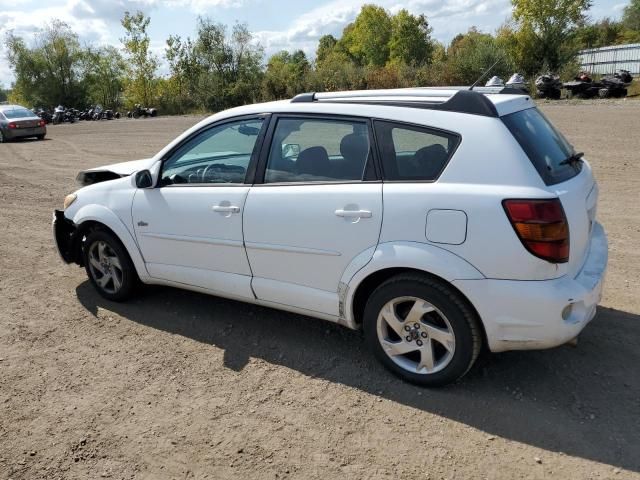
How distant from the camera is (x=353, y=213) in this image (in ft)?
10.8

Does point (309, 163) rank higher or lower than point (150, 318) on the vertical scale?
higher

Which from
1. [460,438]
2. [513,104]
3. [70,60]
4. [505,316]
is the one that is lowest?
[460,438]

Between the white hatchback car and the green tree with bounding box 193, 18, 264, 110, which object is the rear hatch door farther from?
the green tree with bounding box 193, 18, 264, 110

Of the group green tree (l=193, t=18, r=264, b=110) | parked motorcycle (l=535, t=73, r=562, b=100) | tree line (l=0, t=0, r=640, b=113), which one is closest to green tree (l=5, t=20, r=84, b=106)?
tree line (l=0, t=0, r=640, b=113)

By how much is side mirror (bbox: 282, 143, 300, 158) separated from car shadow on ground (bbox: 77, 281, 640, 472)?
142cm

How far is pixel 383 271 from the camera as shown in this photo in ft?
10.9

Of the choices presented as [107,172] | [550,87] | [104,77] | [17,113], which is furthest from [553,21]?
[104,77]

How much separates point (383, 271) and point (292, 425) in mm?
1074

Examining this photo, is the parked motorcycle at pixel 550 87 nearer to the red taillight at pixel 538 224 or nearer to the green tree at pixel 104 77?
the red taillight at pixel 538 224

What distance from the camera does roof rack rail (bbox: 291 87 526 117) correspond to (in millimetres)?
3156

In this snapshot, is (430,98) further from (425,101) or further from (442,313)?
(442,313)

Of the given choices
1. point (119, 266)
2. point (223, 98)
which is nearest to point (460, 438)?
point (119, 266)

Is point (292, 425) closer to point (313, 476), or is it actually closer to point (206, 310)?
point (313, 476)

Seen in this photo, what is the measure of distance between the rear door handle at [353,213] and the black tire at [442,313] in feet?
1.39
